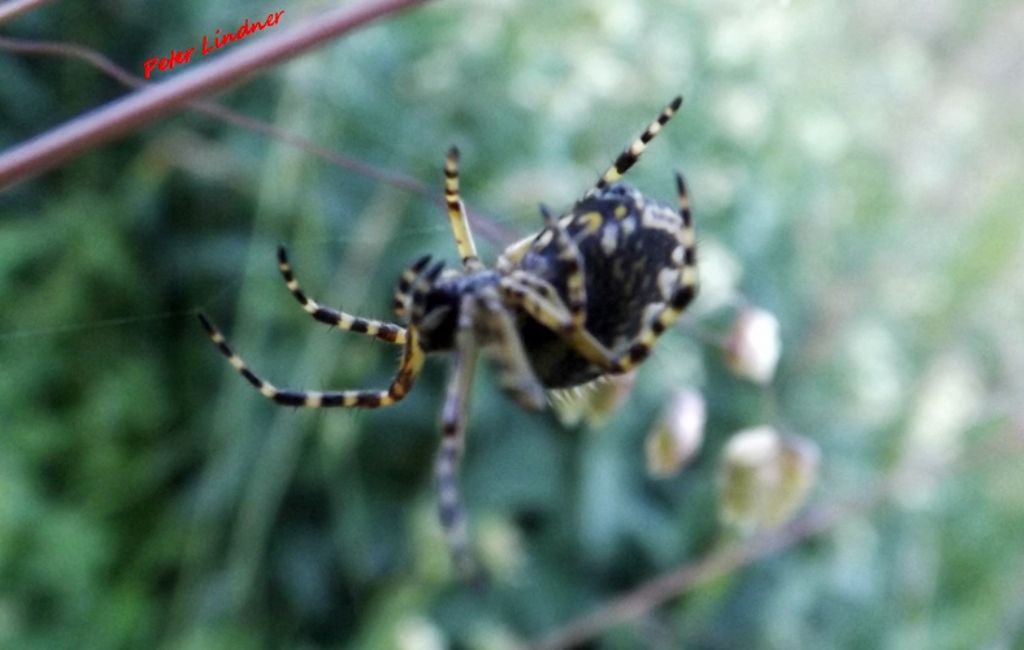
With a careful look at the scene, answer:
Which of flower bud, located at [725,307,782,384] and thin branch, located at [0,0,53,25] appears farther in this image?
flower bud, located at [725,307,782,384]

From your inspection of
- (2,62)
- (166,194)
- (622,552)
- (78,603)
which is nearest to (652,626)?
(622,552)

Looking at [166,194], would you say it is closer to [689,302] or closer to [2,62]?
[2,62]

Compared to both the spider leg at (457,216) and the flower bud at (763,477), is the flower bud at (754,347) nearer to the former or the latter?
the flower bud at (763,477)

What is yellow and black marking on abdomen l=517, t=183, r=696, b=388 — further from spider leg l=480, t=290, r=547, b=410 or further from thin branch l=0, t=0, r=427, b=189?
thin branch l=0, t=0, r=427, b=189

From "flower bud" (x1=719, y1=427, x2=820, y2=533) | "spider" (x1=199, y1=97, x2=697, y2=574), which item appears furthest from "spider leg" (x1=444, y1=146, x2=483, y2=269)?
"flower bud" (x1=719, y1=427, x2=820, y2=533)

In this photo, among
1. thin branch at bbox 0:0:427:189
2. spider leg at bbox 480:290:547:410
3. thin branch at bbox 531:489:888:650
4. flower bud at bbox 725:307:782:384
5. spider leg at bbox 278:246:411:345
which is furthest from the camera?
thin branch at bbox 531:489:888:650

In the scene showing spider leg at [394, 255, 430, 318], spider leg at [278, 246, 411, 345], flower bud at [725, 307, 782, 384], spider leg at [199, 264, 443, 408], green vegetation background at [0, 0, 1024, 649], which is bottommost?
spider leg at [199, 264, 443, 408]
